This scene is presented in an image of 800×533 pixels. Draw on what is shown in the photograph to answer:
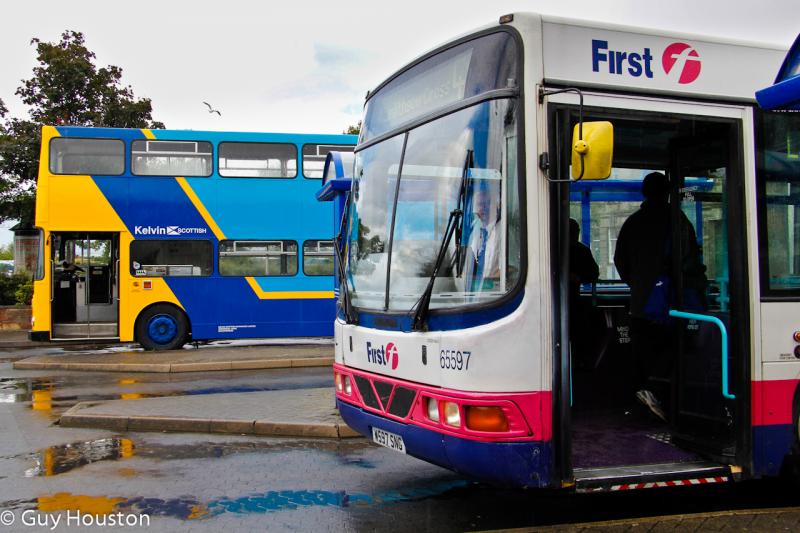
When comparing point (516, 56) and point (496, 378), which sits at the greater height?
point (516, 56)

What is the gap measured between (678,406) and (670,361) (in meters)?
0.42

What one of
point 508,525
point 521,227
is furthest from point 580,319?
point 521,227

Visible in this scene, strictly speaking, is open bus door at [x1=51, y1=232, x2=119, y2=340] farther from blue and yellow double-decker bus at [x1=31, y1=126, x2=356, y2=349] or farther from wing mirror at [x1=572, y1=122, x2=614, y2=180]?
wing mirror at [x1=572, y1=122, x2=614, y2=180]

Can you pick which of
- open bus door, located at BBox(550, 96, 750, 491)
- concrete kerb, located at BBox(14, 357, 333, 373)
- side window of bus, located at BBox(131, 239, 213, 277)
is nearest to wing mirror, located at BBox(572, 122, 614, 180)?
open bus door, located at BBox(550, 96, 750, 491)

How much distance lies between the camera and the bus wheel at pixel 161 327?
1588 cm

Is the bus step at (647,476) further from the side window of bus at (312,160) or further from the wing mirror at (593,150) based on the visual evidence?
the side window of bus at (312,160)

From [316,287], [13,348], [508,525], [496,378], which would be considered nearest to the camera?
[496,378]

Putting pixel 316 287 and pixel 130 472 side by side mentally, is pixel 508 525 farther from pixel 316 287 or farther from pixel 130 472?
pixel 316 287

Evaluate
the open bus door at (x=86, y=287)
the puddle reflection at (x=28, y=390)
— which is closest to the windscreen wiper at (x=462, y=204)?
the puddle reflection at (x=28, y=390)

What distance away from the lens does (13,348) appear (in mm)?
18516

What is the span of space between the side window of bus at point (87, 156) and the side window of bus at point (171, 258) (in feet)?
5.61

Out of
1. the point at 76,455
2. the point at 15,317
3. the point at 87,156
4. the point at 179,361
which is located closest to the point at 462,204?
the point at 76,455

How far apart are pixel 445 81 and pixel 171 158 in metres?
12.3

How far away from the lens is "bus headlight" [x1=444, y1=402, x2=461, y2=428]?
171 inches
